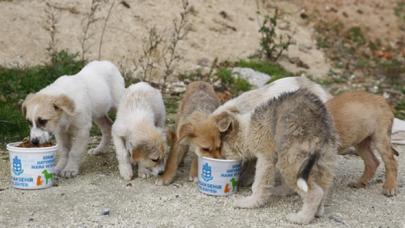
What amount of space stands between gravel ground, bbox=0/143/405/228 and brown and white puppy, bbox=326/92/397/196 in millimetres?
380

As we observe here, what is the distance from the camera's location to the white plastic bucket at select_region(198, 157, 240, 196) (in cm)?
610

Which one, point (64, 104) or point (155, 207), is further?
point (64, 104)

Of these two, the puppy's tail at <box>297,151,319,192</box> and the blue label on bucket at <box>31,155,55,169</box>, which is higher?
the puppy's tail at <box>297,151,319,192</box>

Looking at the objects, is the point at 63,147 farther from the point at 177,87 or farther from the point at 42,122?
the point at 177,87

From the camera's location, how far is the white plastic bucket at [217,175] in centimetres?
610

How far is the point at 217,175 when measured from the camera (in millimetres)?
6113

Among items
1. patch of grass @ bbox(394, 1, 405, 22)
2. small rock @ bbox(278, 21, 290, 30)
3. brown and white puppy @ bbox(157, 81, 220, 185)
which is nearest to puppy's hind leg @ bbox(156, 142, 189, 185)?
brown and white puppy @ bbox(157, 81, 220, 185)

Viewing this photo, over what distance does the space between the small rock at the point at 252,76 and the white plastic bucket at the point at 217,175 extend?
5561mm

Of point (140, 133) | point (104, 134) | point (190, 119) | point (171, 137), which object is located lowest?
point (104, 134)

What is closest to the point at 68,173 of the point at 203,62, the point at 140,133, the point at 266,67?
the point at 140,133

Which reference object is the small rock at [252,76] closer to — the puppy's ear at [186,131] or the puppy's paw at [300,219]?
the puppy's ear at [186,131]

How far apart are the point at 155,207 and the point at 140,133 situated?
1.00 metres

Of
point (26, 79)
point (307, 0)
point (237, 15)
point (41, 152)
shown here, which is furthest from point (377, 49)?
point (41, 152)

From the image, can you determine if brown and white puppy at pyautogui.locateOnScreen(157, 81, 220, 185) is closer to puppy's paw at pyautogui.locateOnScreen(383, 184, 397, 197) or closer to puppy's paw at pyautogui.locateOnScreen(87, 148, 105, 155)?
puppy's paw at pyautogui.locateOnScreen(87, 148, 105, 155)
